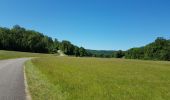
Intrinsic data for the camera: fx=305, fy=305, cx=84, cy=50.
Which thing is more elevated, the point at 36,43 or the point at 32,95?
the point at 36,43

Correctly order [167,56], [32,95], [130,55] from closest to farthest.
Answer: [32,95]
[167,56]
[130,55]

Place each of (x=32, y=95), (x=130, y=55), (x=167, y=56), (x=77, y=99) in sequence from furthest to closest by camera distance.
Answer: (x=130, y=55) < (x=167, y=56) < (x=32, y=95) < (x=77, y=99)

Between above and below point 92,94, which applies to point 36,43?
above

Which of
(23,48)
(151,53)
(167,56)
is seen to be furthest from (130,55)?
(23,48)

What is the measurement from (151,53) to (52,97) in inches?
5961

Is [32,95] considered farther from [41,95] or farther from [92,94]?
[92,94]

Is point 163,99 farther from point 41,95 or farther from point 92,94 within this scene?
point 41,95

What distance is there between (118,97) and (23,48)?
14462 cm

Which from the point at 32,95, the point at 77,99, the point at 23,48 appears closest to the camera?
the point at 77,99

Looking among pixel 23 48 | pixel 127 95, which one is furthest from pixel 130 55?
pixel 127 95

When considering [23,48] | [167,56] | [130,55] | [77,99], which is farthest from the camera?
[130,55]

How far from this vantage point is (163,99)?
12.7m

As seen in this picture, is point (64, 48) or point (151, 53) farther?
point (64, 48)

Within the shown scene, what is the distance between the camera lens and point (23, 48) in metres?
154
